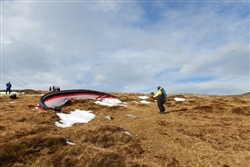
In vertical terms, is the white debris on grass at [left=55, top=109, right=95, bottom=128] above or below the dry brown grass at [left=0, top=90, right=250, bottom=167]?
above

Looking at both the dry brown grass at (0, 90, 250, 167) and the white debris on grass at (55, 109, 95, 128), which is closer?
the dry brown grass at (0, 90, 250, 167)

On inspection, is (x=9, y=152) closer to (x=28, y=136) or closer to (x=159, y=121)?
(x=28, y=136)

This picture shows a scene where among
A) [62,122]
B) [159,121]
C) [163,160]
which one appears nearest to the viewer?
[163,160]

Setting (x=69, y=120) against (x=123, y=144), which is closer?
(x=123, y=144)

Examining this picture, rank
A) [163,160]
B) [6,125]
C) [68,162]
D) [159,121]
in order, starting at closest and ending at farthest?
[68,162], [163,160], [6,125], [159,121]

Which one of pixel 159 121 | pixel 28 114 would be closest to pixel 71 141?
pixel 28 114

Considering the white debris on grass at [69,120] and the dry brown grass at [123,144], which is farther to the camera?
the white debris on grass at [69,120]

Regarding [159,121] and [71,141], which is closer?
[71,141]

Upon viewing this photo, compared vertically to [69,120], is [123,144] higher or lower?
lower

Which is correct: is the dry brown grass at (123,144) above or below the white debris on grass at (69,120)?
below

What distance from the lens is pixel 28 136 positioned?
13688 millimetres

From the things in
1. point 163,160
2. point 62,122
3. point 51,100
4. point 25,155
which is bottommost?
point 163,160

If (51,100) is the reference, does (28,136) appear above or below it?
below

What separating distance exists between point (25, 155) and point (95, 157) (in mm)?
3367
